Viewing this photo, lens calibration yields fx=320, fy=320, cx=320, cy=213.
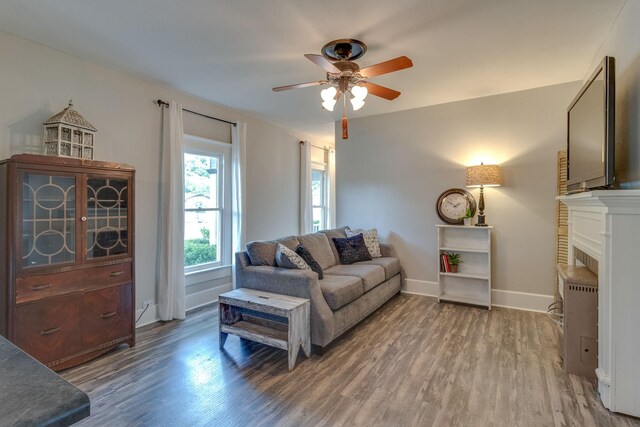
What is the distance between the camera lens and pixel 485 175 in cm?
384

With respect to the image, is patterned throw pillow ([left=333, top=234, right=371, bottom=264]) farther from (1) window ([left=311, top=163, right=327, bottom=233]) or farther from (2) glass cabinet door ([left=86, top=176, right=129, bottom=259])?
(2) glass cabinet door ([left=86, top=176, right=129, bottom=259])

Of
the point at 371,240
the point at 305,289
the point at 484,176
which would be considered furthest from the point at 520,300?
the point at 305,289

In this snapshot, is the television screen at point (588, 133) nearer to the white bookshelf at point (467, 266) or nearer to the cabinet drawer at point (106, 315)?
the white bookshelf at point (467, 266)

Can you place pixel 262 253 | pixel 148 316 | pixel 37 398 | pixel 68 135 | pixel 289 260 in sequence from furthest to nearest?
1. pixel 148 316
2. pixel 262 253
3. pixel 289 260
4. pixel 68 135
5. pixel 37 398

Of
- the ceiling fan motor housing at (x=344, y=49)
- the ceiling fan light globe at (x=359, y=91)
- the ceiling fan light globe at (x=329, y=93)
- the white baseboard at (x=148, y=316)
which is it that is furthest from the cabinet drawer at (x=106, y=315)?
the ceiling fan motor housing at (x=344, y=49)

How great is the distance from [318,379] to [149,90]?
3420 millimetres

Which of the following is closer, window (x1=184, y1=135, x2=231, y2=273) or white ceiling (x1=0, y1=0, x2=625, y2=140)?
white ceiling (x1=0, y1=0, x2=625, y2=140)

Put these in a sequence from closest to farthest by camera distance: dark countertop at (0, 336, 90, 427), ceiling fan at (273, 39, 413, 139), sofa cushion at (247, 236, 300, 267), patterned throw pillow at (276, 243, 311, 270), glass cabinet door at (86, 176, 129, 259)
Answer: dark countertop at (0, 336, 90, 427)
ceiling fan at (273, 39, 413, 139)
glass cabinet door at (86, 176, 129, 259)
patterned throw pillow at (276, 243, 311, 270)
sofa cushion at (247, 236, 300, 267)

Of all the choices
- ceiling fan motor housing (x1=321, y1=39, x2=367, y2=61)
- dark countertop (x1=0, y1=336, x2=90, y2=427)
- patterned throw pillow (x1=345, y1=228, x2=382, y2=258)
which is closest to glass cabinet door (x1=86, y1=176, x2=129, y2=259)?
ceiling fan motor housing (x1=321, y1=39, x2=367, y2=61)

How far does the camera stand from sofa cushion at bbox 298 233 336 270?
3.88m

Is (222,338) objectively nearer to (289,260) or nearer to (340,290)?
(289,260)

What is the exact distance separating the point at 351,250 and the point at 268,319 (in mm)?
1664

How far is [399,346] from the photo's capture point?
2984 mm

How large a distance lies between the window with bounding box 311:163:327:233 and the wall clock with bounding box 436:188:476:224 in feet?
9.38
